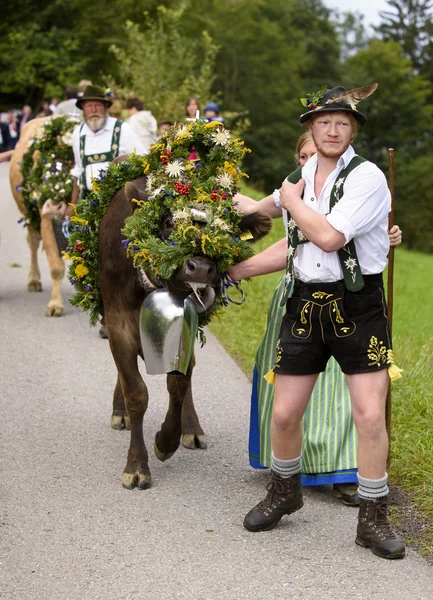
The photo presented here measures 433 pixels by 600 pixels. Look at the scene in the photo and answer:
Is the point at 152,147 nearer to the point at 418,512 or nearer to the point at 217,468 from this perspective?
the point at 217,468

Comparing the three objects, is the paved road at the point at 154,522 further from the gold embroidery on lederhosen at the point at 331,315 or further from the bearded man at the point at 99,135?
the bearded man at the point at 99,135

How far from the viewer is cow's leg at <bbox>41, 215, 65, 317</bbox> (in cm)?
1030

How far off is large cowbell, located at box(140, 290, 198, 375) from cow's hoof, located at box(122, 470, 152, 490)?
69cm

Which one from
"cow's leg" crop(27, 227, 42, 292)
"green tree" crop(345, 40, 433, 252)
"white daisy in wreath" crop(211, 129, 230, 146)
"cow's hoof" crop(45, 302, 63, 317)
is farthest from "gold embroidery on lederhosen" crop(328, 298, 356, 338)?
"green tree" crop(345, 40, 433, 252)

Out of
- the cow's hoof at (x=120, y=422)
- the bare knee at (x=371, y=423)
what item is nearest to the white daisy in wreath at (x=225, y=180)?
the bare knee at (x=371, y=423)

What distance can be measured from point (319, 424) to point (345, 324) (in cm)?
101

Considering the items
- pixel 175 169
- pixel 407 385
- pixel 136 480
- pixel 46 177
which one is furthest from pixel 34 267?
pixel 175 169

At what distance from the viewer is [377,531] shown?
445 centimetres

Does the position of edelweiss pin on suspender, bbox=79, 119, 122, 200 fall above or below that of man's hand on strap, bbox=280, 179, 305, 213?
below

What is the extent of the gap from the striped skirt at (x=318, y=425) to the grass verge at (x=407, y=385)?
403mm

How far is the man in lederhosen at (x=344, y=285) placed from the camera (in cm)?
427

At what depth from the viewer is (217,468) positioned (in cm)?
575

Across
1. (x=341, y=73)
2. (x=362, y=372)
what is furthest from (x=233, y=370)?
(x=341, y=73)

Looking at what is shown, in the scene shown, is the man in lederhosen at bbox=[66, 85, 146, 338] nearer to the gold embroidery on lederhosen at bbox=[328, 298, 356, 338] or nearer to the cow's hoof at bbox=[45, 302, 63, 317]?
the cow's hoof at bbox=[45, 302, 63, 317]
